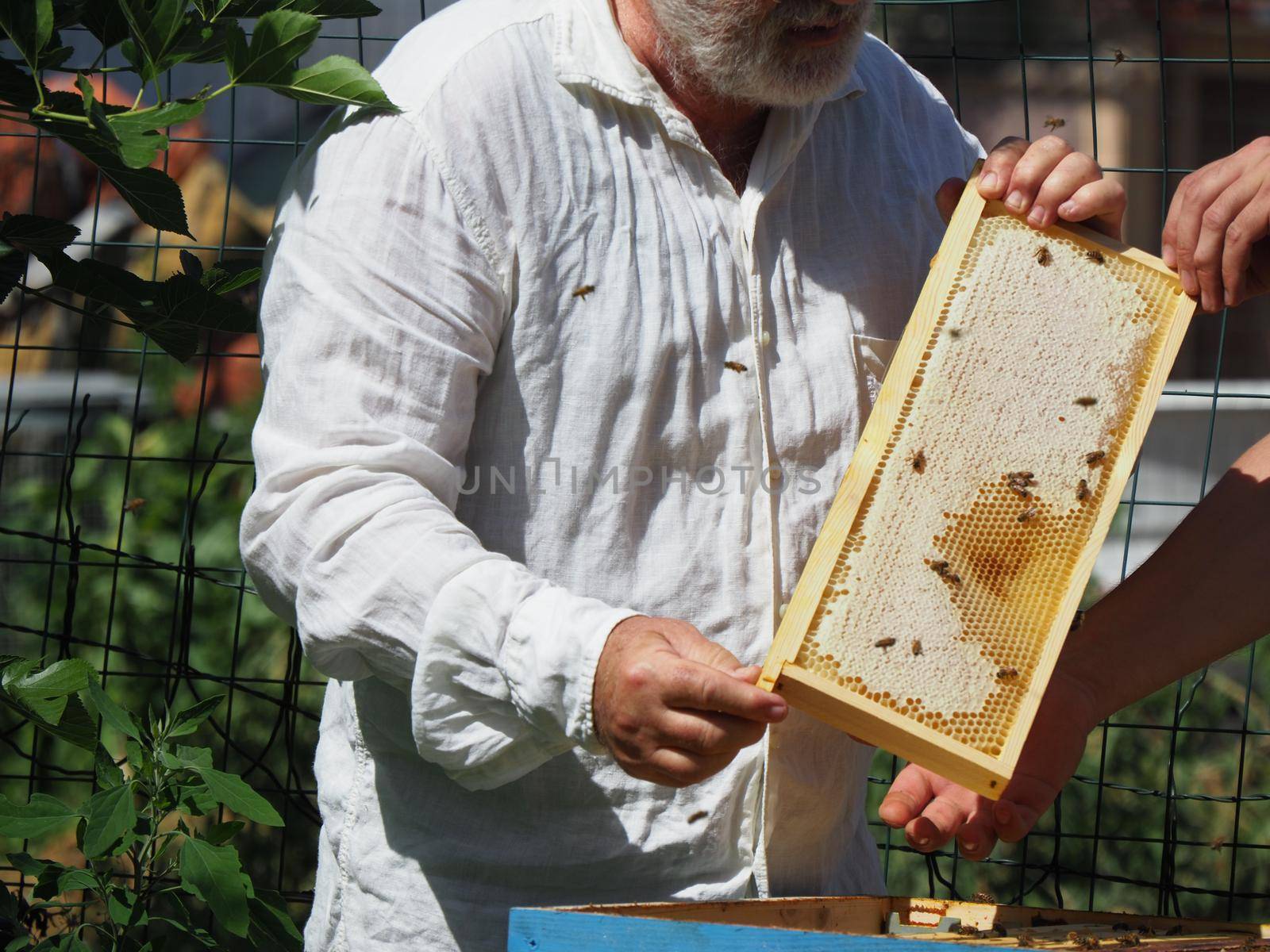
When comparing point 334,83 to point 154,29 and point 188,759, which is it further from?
point 188,759

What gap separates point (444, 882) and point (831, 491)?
2.24 feet

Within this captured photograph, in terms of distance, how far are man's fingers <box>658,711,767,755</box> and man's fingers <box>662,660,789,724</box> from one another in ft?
0.05

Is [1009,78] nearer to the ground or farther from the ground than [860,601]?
farther from the ground

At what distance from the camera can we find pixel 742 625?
5.17 ft

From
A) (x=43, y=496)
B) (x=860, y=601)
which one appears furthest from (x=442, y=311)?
(x=43, y=496)

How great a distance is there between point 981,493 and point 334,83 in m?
0.86

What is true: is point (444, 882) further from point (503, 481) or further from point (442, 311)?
point (442, 311)

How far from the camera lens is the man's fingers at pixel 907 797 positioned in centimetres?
149

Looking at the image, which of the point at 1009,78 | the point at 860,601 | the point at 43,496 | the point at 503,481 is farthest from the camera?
the point at 1009,78

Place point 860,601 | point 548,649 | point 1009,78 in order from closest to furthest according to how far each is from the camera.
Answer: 1. point 548,649
2. point 860,601
3. point 1009,78

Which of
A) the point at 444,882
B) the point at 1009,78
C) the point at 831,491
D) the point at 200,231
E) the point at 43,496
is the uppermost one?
the point at 1009,78

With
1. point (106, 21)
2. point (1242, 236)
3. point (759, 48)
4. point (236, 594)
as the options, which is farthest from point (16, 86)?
point (236, 594)

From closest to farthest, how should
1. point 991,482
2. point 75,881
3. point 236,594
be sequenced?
point 991,482 → point 75,881 → point 236,594

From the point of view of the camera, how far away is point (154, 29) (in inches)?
53.0
